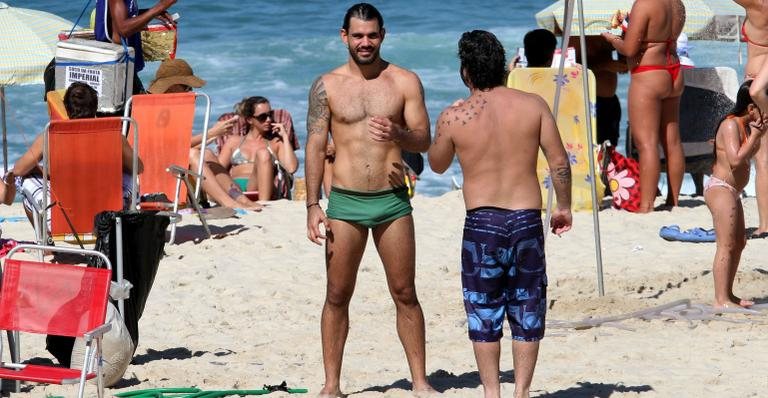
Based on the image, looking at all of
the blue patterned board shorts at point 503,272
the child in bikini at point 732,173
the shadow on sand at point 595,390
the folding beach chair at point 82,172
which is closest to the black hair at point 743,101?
the child in bikini at point 732,173

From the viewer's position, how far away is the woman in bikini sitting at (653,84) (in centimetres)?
967

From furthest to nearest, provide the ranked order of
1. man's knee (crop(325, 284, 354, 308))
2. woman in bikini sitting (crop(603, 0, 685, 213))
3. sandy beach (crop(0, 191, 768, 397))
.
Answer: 1. woman in bikini sitting (crop(603, 0, 685, 213))
2. sandy beach (crop(0, 191, 768, 397))
3. man's knee (crop(325, 284, 354, 308))

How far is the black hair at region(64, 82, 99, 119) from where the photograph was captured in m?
8.55

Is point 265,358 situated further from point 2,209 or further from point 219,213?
point 2,209

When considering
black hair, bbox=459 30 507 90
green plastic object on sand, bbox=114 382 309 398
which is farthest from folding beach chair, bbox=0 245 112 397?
black hair, bbox=459 30 507 90

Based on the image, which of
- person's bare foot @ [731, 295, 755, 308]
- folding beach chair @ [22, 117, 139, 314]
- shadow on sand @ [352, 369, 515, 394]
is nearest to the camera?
shadow on sand @ [352, 369, 515, 394]

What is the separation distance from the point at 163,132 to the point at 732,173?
412 cm

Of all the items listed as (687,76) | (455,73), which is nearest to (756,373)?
(687,76)

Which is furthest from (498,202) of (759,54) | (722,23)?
(722,23)

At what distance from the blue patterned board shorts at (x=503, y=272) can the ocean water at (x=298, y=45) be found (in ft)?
44.8

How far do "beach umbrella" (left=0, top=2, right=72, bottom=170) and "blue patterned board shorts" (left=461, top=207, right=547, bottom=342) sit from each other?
20.7ft

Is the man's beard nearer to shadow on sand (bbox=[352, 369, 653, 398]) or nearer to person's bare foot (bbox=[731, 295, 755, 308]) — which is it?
shadow on sand (bbox=[352, 369, 653, 398])

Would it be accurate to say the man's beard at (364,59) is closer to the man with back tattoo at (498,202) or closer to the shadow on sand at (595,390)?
the man with back tattoo at (498,202)

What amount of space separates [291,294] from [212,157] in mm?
2872
